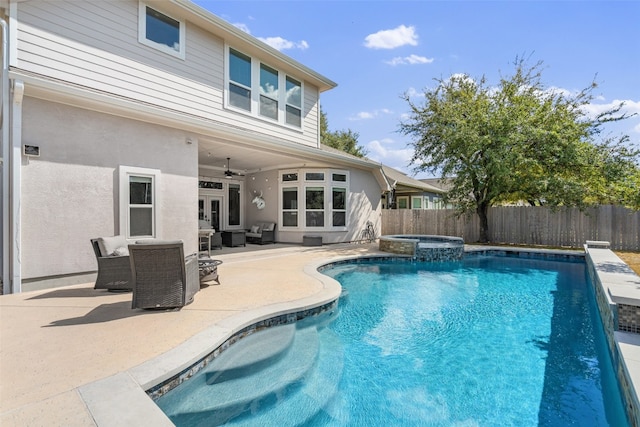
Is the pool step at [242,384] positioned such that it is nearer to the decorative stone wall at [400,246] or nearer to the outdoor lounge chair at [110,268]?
the outdoor lounge chair at [110,268]

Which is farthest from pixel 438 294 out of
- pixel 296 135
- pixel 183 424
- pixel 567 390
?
pixel 296 135

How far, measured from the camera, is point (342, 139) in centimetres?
3612

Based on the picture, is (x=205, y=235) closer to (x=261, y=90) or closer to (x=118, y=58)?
(x=261, y=90)

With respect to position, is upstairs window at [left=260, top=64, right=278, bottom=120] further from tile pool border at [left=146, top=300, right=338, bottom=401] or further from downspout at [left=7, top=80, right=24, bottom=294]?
tile pool border at [left=146, top=300, right=338, bottom=401]

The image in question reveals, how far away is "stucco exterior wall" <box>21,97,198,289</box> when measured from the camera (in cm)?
561

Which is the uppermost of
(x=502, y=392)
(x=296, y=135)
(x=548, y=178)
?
(x=296, y=135)

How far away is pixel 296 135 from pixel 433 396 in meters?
9.97

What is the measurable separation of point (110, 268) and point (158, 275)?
1732 millimetres

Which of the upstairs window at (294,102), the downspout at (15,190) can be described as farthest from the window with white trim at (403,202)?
the downspout at (15,190)

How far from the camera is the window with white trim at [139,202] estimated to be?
6715 mm

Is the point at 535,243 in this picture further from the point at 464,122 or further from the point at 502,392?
the point at 502,392

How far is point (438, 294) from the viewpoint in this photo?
7242 mm

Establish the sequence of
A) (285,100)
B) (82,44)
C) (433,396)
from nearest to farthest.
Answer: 1. (433,396)
2. (82,44)
3. (285,100)

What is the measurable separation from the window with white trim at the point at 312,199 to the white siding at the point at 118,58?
125 inches
